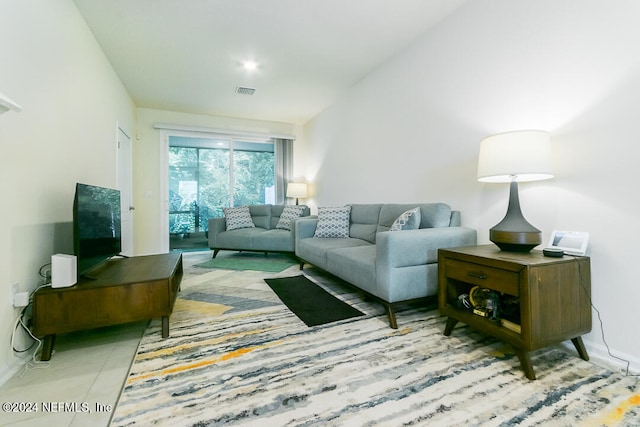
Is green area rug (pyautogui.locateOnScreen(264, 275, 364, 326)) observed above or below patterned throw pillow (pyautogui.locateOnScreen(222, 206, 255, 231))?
below

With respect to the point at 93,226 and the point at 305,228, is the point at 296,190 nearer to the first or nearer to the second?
the point at 305,228

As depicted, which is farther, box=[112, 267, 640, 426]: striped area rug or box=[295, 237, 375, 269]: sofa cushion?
box=[295, 237, 375, 269]: sofa cushion

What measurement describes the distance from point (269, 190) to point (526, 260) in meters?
4.81

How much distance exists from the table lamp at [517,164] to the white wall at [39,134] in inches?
104

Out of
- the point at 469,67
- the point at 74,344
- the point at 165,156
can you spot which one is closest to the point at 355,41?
the point at 469,67

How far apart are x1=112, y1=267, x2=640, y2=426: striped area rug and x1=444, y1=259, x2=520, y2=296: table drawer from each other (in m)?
0.40

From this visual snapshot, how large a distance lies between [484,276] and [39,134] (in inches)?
110

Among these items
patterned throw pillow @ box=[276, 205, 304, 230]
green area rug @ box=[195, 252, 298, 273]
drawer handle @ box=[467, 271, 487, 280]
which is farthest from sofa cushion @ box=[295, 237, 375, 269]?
drawer handle @ box=[467, 271, 487, 280]

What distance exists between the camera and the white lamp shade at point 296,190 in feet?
17.4

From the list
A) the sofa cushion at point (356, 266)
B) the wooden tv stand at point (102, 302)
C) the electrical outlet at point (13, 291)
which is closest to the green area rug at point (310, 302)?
the sofa cushion at point (356, 266)

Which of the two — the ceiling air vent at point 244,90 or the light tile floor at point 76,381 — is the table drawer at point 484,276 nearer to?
the light tile floor at point 76,381

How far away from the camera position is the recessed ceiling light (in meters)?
3.21

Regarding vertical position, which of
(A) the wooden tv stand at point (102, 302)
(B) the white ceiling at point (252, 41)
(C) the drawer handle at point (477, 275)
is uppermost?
(B) the white ceiling at point (252, 41)

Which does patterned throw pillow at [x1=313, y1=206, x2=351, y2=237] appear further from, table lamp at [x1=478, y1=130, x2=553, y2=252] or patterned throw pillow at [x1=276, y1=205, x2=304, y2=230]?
table lamp at [x1=478, y1=130, x2=553, y2=252]
